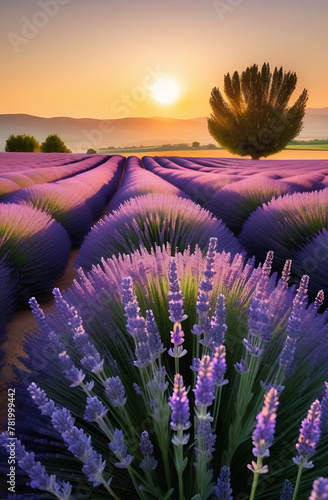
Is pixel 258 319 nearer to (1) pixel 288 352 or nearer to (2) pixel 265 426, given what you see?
(1) pixel 288 352

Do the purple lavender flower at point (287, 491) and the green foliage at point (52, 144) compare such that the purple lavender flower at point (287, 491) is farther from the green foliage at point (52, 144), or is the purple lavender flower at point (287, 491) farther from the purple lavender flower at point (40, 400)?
the green foliage at point (52, 144)

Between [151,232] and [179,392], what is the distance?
1.67 meters

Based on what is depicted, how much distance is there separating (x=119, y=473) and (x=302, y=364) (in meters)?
0.52

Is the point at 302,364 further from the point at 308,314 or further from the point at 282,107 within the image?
the point at 282,107

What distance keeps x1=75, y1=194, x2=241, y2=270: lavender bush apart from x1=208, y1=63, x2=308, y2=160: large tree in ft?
99.5

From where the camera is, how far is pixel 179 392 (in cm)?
47

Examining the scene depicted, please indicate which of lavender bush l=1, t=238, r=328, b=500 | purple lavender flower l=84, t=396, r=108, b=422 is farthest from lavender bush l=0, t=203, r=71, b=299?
purple lavender flower l=84, t=396, r=108, b=422

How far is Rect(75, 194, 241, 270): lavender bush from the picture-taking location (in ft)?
6.66

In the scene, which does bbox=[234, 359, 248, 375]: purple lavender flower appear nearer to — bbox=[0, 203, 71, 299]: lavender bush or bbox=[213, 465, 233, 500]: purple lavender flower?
bbox=[213, 465, 233, 500]: purple lavender flower

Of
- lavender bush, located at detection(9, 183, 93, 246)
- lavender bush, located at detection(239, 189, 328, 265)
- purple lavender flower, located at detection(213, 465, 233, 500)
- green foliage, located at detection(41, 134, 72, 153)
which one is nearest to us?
purple lavender flower, located at detection(213, 465, 233, 500)

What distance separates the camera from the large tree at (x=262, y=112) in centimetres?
3061

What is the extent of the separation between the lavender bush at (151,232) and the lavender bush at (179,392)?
2.38ft

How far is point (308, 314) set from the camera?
3.59 feet

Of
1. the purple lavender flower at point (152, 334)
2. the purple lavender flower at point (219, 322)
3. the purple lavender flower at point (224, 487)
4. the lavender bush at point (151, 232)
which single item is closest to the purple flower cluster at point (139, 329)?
the purple lavender flower at point (152, 334)
